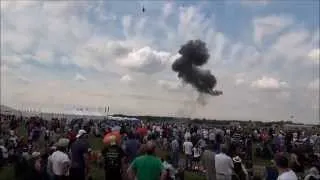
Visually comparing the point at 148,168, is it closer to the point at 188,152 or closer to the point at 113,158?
the point at 113,158

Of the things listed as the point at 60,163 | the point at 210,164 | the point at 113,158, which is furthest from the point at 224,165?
the point at 60,163

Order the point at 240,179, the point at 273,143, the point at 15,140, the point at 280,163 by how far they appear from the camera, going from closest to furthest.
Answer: the point at 280,163 < the point at 240,179 < the point at 15,140 < the point at 273,143

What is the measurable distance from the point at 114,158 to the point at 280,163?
3.68 metres

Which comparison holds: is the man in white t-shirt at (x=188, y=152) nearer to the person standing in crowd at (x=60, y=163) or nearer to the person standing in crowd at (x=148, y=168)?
the person standing in crowd at (x=60, y=163)

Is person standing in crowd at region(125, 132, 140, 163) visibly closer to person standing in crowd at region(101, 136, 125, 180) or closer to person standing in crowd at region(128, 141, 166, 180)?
person standing in crowd at region(101, 136, 125, 180)

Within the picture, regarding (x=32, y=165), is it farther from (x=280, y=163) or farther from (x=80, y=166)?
(x=280, y=163)

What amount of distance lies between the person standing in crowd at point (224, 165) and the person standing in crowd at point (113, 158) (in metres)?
1.97

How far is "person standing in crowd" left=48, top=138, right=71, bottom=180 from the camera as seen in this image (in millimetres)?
10352

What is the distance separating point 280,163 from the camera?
20.5 feet

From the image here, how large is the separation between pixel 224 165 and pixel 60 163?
124 inches

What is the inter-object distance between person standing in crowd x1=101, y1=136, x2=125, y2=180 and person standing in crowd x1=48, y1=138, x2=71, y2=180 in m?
1.39

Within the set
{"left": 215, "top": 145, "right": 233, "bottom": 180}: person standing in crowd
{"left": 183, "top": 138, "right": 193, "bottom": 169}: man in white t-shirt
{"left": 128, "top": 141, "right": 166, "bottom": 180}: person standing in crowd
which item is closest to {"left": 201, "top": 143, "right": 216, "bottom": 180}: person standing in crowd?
{"left": 215, "top": 145, "right": 233, "bottom": 180}: person standing in crowd

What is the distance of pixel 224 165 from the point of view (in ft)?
33.1

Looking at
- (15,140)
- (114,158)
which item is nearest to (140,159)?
(114,158)
